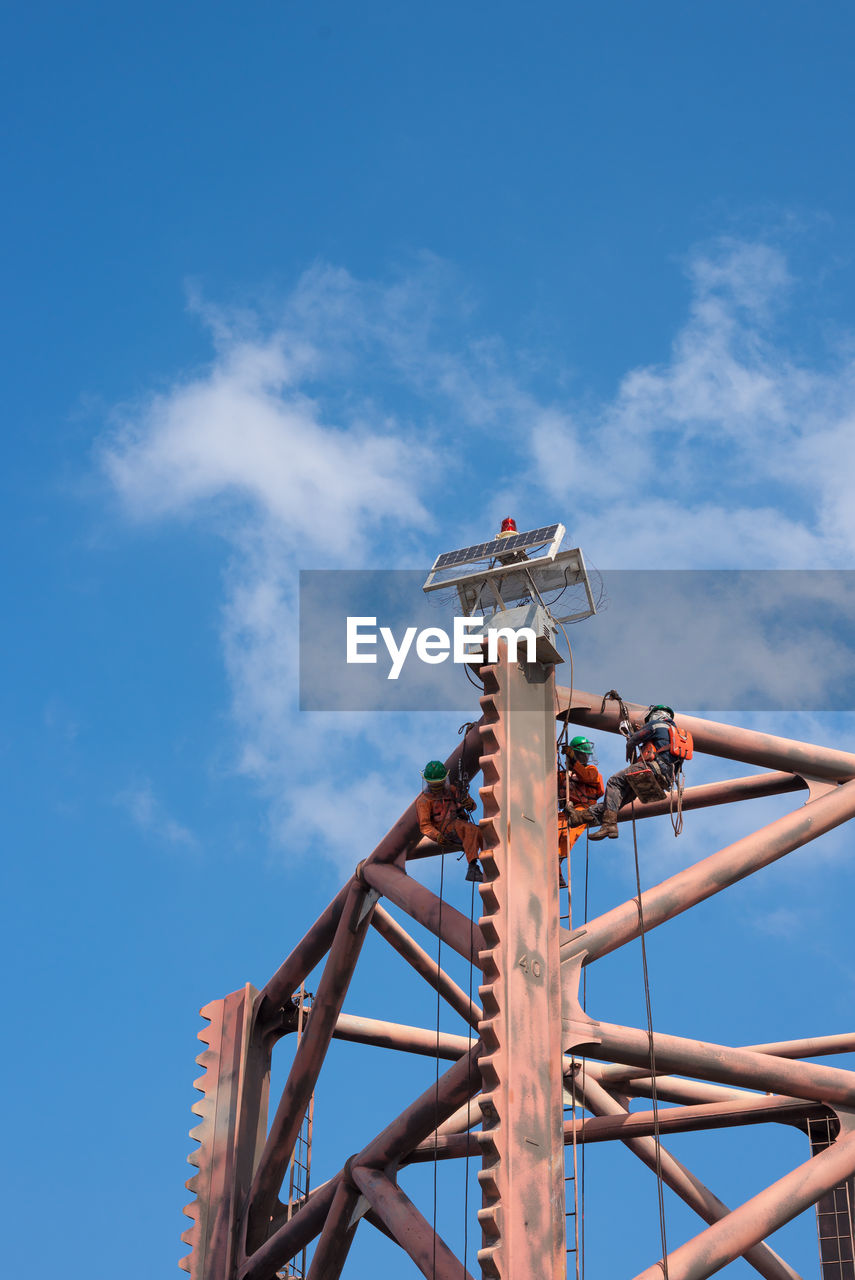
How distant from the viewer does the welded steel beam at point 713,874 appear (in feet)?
76.3

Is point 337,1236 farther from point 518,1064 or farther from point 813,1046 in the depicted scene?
point 813,1046

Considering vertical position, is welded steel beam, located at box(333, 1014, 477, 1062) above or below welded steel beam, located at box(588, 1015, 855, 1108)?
above

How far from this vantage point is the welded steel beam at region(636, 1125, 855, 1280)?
2384cm

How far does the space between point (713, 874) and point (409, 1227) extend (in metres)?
6.07

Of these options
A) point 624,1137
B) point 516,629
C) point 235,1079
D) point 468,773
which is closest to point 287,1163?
point 235,1079

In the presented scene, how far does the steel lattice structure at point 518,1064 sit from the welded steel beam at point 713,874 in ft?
0.09

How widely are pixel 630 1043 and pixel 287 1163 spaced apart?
8.32 m

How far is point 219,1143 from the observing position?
99.3 feet

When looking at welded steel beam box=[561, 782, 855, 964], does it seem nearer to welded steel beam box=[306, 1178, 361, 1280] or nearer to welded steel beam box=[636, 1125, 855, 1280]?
welded steel beam box=[636, 1125, 855, 1280]

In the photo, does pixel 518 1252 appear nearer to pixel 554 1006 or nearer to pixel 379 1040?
pixel 554 1006

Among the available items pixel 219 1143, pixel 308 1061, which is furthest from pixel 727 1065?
pixel 219 1143

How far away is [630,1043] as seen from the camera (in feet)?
75.7

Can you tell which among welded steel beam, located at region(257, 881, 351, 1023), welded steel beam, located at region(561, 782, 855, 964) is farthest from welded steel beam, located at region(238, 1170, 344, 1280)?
welded steel beam, located at region(561, 782, 855, 964)

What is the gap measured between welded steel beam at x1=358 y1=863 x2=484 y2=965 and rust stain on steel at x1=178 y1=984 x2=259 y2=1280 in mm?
5364
